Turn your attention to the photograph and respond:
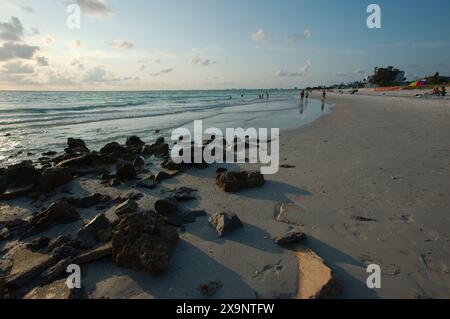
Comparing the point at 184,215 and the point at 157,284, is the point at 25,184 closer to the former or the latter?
the point at 184,215

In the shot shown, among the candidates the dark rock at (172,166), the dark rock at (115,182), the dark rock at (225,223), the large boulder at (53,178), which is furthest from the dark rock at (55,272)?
the dark rock at (172,166)

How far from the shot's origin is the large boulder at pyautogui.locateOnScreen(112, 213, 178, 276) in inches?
154

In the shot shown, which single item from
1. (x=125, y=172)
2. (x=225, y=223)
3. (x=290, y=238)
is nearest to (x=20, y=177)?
(x=125, y=172)

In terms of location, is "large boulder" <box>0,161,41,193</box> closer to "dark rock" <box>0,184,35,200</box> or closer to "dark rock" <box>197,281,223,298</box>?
"dark rock" <box>0,184,35,200</box>

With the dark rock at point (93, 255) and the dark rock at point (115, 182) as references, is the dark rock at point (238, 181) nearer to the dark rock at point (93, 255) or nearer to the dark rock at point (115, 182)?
the dark rock at point (115, 182)

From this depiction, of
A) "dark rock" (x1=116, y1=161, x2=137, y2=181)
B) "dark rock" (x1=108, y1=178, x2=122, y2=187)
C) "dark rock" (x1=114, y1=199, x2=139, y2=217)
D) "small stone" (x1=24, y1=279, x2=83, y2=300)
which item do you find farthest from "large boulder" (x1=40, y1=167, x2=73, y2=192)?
"small stone" (x1=24, y1=279, x2=83, y2=300)

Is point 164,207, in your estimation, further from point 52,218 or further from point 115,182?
point 115,182

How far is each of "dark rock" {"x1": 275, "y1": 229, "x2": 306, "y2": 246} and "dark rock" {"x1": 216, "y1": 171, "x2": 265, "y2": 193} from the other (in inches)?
95.5

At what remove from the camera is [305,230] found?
5.07 metres

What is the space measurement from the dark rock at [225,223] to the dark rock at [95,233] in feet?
5.95

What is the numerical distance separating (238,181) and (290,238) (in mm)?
2639

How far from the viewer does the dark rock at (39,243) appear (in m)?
4.71

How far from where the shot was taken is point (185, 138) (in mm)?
15156
